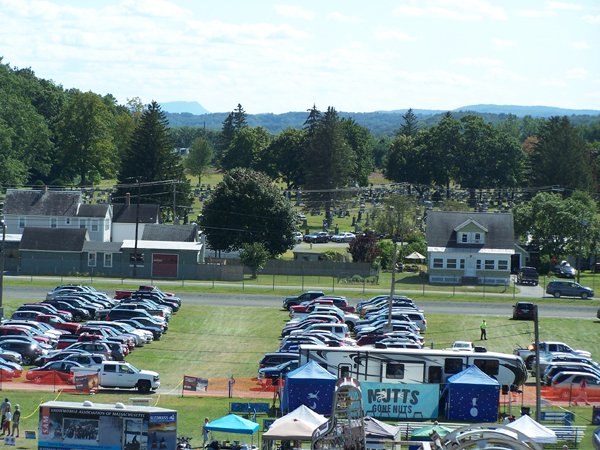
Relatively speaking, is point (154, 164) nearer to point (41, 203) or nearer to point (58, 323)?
point (41, 203)

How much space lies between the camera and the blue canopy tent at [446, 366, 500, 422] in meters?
39.7

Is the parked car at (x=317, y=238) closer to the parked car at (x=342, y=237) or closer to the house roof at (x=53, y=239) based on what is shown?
the parked car at (x=342, y=237)

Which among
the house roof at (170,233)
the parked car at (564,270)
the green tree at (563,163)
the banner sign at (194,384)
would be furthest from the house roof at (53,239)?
the green tree at (563,163)

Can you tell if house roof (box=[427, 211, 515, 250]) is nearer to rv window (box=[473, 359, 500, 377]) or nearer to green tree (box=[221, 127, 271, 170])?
rv window (box=[473, 359, 500, 377])

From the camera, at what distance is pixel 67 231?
87.4 metres

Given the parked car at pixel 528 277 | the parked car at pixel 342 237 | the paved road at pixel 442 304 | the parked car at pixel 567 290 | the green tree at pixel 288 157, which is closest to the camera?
the paved road at pixel 442 304

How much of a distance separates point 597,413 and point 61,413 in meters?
18.4

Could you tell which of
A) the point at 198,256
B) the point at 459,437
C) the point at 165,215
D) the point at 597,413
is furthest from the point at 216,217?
the point at 459,437

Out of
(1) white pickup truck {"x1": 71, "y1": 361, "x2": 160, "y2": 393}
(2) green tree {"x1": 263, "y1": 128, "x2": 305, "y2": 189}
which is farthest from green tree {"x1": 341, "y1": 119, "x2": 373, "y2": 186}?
(1) white pickup truck {"x1": 71, "y1": 361, "x2": 160, "y2": 393}

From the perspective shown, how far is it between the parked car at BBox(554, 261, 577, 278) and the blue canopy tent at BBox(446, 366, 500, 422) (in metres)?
52.3

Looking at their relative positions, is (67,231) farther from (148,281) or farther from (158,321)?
(158,321)

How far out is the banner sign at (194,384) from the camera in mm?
43125

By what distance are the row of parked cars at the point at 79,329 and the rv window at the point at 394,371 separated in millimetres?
8964

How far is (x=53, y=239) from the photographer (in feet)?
283
